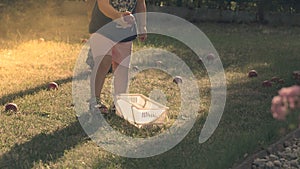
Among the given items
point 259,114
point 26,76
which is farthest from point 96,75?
point 26,76

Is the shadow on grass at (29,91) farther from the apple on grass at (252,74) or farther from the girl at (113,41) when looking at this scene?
the apple on grass at (252,74)

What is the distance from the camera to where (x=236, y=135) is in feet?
15.8

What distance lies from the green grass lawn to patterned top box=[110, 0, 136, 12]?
100cm

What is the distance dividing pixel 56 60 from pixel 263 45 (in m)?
3.25

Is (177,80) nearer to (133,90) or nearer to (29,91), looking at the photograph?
(133,90)

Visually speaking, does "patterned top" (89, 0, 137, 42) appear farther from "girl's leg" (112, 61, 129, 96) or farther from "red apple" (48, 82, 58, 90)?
"red apple" (48, 82, 58, 90)

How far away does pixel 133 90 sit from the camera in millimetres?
6395

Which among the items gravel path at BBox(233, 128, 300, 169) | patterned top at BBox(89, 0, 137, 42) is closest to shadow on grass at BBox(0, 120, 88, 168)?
patterned top at BBox(89, 0, 137, 42)

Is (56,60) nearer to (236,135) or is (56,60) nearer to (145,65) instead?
(145,65)

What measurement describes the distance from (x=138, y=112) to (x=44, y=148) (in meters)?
0.88

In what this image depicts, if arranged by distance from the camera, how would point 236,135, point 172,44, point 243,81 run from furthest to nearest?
point 172,44 < point 243,81 < point 236,135

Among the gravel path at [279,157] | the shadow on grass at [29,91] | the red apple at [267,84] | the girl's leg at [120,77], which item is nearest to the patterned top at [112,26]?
the girl's leg at [120,77]

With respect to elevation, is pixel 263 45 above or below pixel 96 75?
below

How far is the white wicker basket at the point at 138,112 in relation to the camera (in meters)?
5.05
